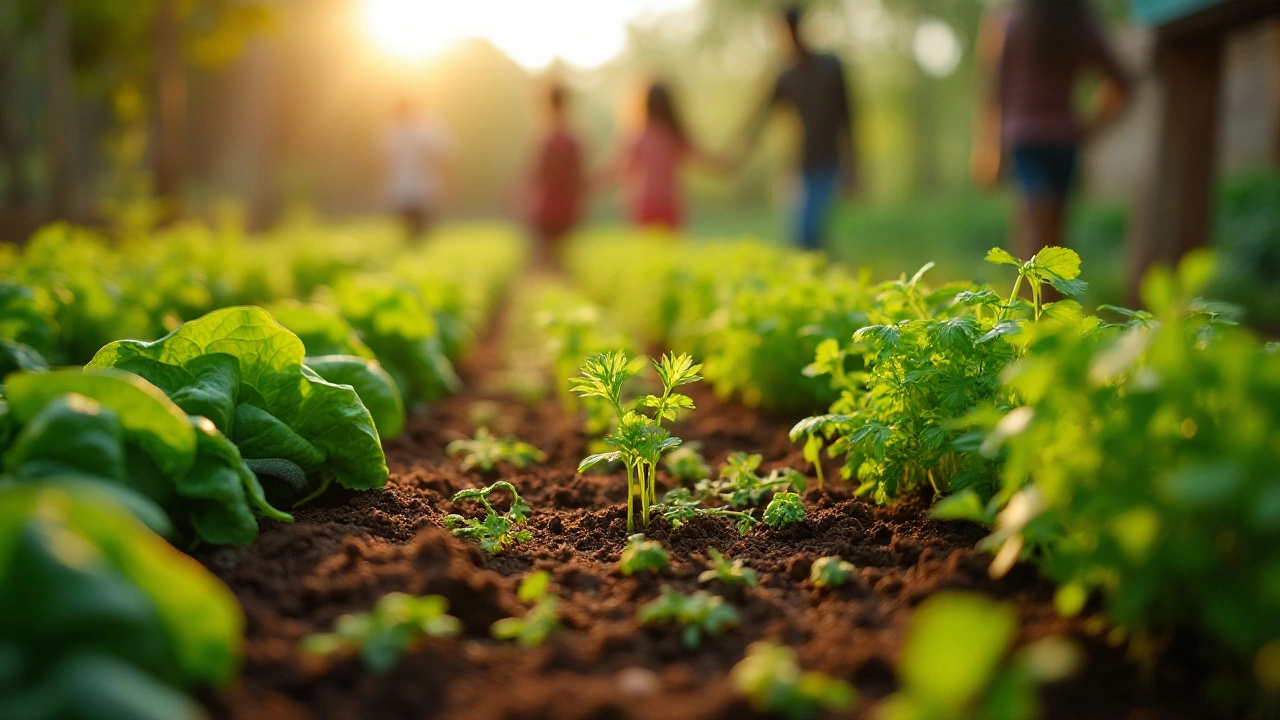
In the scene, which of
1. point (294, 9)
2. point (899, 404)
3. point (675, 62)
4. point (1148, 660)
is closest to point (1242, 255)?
point (899, 404)

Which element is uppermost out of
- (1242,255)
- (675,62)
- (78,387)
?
(675,62)

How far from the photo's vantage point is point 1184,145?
22.1 ft

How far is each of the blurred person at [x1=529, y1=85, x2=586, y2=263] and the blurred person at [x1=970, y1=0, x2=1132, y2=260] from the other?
331 inches

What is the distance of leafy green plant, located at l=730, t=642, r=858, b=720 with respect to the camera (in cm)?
146

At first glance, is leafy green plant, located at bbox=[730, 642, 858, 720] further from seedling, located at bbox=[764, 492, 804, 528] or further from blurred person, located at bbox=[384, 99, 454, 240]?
blurred person, located at bbox=[384, 99, 454, 240]

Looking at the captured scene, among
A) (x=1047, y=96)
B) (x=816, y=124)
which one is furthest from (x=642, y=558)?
(x=816, y=124)

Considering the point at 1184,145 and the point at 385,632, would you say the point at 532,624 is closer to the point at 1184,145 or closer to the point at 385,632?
the point at 385,632

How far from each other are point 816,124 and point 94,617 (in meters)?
7.75

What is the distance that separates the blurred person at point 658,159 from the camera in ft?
37.8

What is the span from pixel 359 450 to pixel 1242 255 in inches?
424

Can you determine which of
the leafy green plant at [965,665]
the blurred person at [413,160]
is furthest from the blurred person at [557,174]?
the leafy green plant at [965,665]

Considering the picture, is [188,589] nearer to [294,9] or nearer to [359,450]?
[359,450]

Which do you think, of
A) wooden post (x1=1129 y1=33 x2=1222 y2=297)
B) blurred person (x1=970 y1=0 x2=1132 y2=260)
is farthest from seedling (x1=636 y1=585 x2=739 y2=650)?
wooden post (x1=1129 y1=33 x2=1222 y2=297)

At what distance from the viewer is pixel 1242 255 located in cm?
1022
